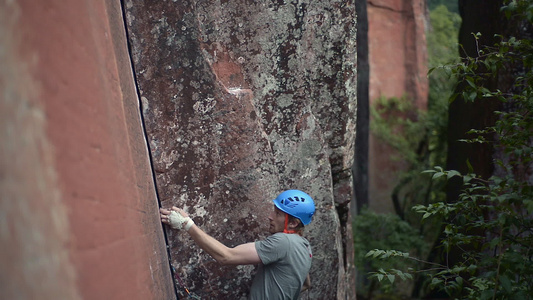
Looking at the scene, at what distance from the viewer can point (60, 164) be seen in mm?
1309

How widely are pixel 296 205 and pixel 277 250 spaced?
285 mm

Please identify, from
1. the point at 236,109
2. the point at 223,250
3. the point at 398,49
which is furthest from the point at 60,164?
the point at 398,49

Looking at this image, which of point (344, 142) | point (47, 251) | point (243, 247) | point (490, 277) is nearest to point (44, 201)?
point (47, 251)

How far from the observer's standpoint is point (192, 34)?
3334 mm

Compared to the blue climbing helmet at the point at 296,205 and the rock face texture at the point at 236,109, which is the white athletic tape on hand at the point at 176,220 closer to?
the rock face texture at the point at 236,109

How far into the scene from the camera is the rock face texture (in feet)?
10.8

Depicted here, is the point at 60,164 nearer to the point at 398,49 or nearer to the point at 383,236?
the point at 383,236

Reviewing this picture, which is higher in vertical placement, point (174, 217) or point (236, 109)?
point (236, 109)

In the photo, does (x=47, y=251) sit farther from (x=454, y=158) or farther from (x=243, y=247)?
(x=454, y=158)

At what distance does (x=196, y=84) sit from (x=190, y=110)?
0.56 feet

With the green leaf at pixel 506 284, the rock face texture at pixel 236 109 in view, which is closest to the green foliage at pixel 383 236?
the rock face texture at pixel 236 109

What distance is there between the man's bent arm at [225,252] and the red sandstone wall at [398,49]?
11494 millimetres

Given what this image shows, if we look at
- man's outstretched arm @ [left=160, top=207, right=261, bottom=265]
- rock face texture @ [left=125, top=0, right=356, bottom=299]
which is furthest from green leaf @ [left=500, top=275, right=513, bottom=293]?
rock face texture @ [left=125, top=0, right=356, bottom=299]

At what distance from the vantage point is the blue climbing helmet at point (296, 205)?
9.91ft
